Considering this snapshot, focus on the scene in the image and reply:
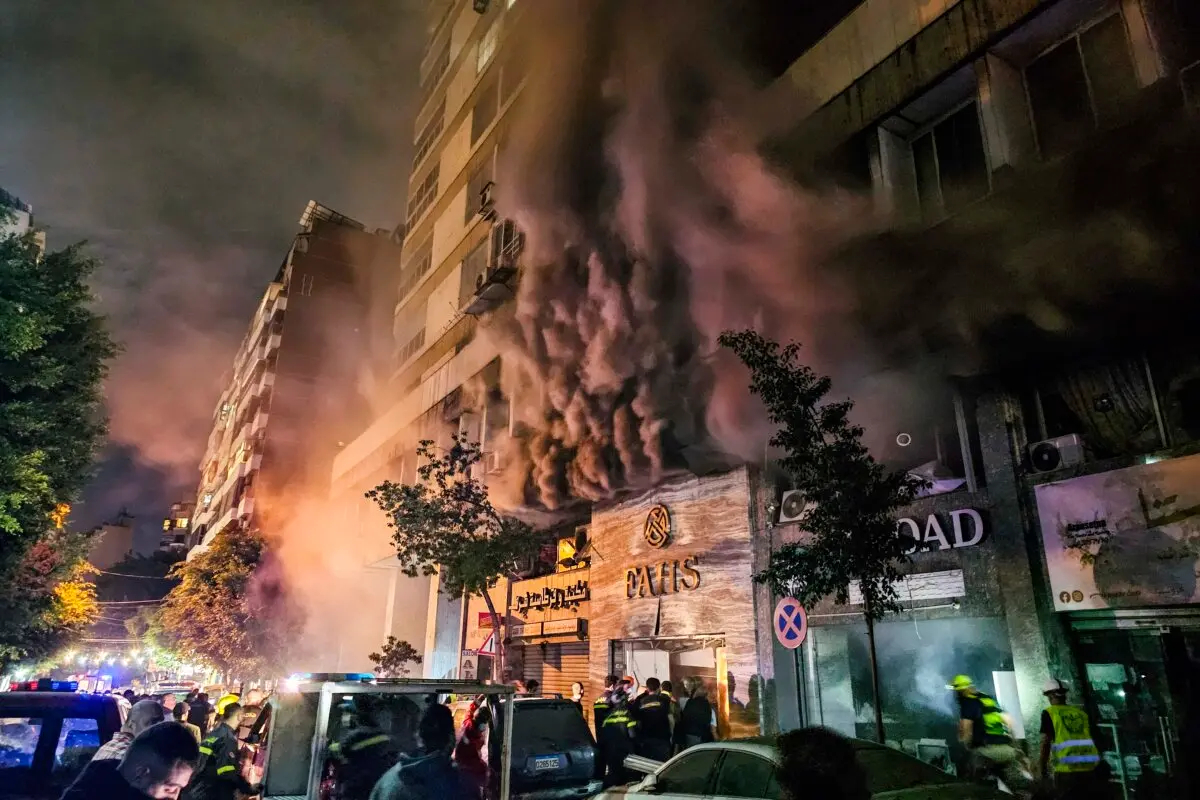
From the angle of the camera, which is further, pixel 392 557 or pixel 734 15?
pixel 392 557

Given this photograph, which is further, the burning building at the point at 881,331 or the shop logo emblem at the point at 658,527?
the shop logo emblem at the point at 658,527

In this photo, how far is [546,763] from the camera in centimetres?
756

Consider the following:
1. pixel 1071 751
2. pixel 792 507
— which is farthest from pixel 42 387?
pixel 1071 751

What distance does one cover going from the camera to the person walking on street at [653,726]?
9.59 metres

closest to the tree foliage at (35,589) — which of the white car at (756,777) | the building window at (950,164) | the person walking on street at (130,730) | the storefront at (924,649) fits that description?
the person walking on street at (130,730)

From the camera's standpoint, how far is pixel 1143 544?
8.08 m

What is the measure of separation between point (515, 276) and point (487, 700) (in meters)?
17.6

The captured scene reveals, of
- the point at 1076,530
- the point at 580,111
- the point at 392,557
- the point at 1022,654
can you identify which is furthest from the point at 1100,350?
the point at 392,557

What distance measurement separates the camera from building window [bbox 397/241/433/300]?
3189 centimetres

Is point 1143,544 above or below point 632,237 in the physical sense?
below

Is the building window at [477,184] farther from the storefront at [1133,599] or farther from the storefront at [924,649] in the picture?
the storefront at [1133,599]

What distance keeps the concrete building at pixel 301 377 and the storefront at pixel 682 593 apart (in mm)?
36568

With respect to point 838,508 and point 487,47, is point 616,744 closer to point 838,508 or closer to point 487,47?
point 838,508

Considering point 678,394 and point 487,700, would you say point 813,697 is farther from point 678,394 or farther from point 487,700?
point 487,700
